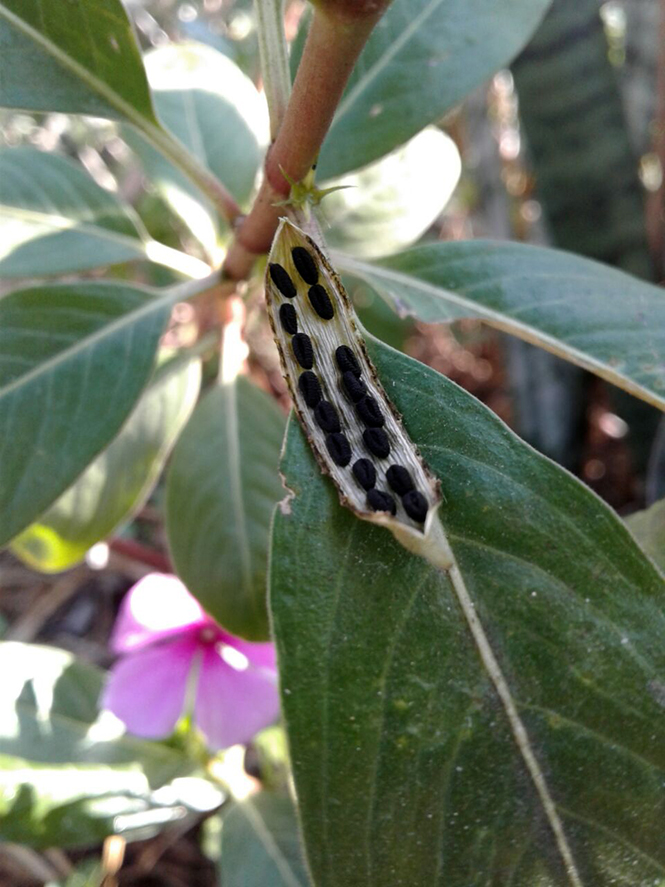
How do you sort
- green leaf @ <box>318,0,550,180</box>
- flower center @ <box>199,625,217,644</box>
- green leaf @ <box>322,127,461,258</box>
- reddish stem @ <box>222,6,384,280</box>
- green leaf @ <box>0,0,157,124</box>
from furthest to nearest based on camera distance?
green leaf @ <box>322,127,461,258</box> → flower center @ <box>199,625,217,644</box> → green leaf @ <box>318,0,550,180</box> → green leaf @ <box>0,0,157,124</box> → reddish stem @ <box>222,6,384,280</box>

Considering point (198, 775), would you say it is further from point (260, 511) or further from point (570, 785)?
point (570, 785)

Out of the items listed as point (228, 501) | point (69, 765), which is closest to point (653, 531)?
point (228, 501)

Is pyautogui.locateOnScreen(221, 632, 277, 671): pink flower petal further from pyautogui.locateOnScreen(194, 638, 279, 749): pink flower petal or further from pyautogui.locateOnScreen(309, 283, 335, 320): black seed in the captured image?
pyautogui.locateOnScreen(309, 283, 335, 320): black seed

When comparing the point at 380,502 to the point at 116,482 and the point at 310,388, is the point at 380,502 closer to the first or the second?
the point at 310,388

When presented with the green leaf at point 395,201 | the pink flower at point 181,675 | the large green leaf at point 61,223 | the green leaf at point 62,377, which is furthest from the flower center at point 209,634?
the green leaf at point 395,201

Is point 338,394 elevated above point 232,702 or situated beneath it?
elevated above

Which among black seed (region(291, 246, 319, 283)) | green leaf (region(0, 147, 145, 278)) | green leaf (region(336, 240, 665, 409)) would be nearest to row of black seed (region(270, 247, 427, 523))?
black seed (region(291, 246, 319, 283))

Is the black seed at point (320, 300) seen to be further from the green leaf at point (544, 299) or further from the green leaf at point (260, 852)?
the green leaf at point (260, 852)
